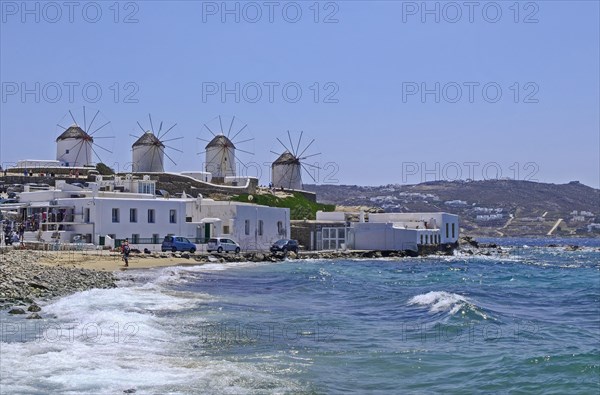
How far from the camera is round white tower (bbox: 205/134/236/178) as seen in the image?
80188 millimetres

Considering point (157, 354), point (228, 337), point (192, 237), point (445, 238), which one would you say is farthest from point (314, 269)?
point (445, 238)

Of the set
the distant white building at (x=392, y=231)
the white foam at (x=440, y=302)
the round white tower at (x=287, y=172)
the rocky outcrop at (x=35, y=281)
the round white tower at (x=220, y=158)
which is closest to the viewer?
the rocky outcrop at (x=35, y=281)

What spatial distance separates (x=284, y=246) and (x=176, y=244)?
32.3 ft

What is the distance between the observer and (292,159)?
84688mm

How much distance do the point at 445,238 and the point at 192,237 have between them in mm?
29257

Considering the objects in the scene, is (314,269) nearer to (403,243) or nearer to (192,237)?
(192,237)

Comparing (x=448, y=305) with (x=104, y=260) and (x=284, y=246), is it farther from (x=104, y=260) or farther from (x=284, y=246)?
(x=284, y=246)

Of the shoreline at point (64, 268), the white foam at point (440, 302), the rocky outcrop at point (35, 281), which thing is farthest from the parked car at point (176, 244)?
the white foam at point (440, 302)

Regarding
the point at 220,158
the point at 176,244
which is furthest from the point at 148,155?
the point at 176,244

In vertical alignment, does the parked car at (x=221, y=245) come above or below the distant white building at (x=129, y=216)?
below

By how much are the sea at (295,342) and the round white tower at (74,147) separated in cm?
4392

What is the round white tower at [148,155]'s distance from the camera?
7338 centimetres

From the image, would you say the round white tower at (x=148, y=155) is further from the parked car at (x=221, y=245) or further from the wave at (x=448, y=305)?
the wave at (x=448, y=305)

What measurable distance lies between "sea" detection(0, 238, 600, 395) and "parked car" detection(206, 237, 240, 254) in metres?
16.9
